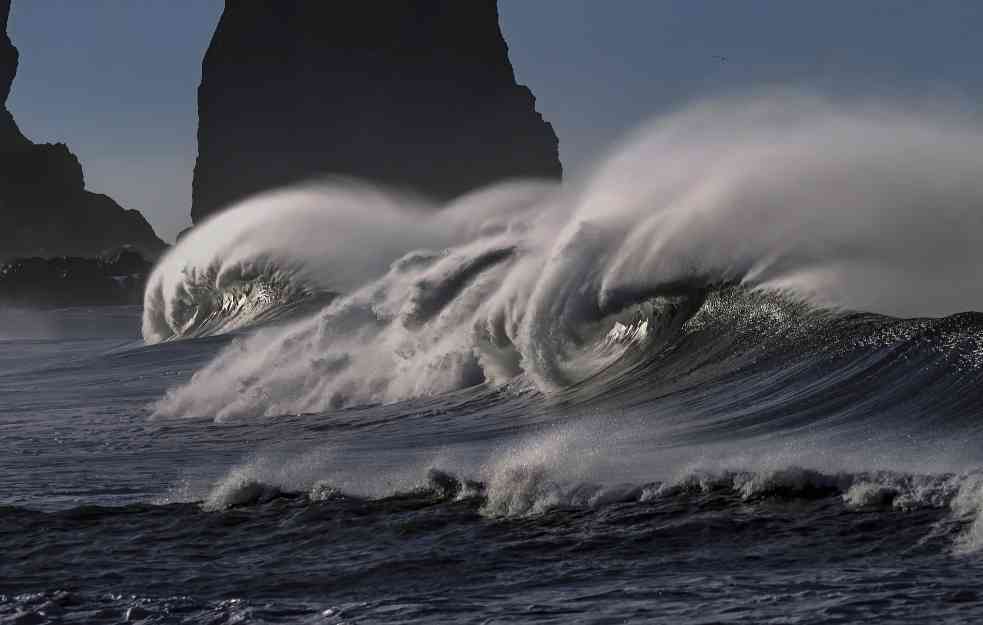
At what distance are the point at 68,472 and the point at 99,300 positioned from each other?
287 feet

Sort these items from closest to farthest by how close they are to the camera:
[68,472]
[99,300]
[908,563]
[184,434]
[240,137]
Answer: [908,563], [68,472], [184,434], [99,300], [240,137]

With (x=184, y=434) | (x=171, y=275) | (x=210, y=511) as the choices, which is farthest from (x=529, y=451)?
(x=171, y=275)

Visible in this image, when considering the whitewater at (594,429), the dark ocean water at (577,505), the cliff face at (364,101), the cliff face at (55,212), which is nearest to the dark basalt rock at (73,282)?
the cliff face at (364,101)

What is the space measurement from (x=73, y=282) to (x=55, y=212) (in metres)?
79.9

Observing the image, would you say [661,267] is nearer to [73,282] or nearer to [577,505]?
[577,505]

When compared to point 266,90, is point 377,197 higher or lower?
lower

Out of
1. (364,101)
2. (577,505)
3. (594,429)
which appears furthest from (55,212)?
(577,505)

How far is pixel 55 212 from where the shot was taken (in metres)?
174

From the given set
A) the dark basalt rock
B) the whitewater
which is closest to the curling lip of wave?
the whitewater

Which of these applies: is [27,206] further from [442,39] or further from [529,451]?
[529,451]

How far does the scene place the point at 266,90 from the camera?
13425 centimetres

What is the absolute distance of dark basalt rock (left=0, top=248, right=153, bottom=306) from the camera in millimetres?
95625

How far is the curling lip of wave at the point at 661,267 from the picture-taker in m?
14.7

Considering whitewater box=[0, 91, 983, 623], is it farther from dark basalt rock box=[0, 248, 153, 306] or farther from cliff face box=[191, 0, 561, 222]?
cliff face box=[191, 0, 561, 222]
